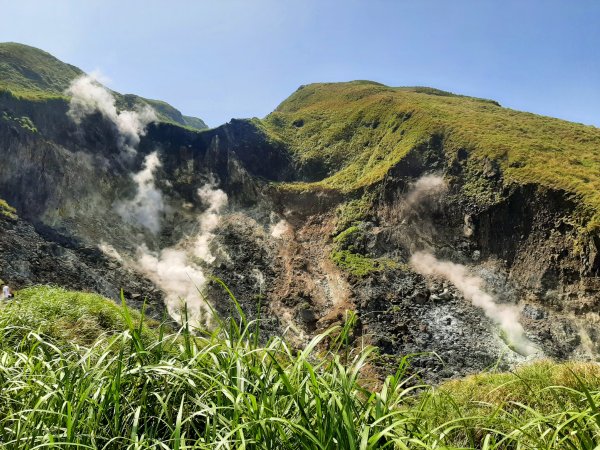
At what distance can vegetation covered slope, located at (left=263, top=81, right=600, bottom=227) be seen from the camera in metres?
43.9

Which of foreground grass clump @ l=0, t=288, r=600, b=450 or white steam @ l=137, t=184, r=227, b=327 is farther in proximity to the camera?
white steam @ l=137, t=184, r=227, b=327

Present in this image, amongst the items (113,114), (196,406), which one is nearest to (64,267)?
(113,114)

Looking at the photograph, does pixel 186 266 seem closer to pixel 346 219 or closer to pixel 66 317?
pixel 346 219

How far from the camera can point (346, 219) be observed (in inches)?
1992

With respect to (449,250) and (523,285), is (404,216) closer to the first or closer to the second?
(449,250)

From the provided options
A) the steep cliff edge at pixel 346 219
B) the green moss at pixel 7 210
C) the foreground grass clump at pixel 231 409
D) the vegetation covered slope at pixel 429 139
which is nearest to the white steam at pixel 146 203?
the steep cliff edge at pixel 346 219

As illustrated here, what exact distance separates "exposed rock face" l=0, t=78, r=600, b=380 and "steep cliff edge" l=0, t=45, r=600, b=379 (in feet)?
0.59

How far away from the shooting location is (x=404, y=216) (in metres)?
47.3

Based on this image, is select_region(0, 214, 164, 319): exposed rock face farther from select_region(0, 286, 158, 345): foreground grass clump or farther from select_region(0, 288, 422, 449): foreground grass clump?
select_region(0, 288, 422, 449): foreground grass clump

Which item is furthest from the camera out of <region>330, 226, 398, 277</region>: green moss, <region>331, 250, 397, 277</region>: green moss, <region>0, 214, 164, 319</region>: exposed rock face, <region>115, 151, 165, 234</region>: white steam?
<region>115, 151, 165, 234</region>: white steam

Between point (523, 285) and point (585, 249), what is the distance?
548cm

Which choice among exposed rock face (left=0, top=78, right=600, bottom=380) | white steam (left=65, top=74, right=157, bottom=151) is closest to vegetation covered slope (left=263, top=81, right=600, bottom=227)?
exposed rock face (left=0, top=78, right=600, bottom=380)

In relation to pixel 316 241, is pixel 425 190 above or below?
above

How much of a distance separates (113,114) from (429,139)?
161 ft
